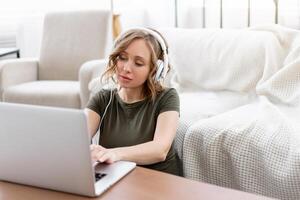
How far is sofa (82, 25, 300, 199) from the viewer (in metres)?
1.47

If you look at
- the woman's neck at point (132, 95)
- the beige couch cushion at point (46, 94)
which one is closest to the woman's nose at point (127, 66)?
the woman's neck at point (132, 95)

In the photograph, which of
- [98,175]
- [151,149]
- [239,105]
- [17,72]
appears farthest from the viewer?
[17,72]

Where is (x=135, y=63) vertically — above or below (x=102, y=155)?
above

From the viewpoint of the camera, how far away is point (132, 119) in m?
1.44

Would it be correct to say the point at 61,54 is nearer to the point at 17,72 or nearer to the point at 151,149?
the point at 17,72

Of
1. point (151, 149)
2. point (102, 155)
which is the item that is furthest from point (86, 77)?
point (102, 155)

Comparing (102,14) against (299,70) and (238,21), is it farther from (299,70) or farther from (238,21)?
(299,70)

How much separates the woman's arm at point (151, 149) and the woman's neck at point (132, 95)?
0.41ft

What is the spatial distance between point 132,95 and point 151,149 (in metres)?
0.26

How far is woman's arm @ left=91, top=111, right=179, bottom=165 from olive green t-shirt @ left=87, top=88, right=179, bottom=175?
0.17 feet

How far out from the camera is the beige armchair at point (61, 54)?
2.71 metres

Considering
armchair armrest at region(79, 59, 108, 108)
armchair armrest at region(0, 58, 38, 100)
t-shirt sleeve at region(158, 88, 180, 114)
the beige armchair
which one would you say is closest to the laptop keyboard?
t-shirt sleeve at region(158, 88, 180, 114)

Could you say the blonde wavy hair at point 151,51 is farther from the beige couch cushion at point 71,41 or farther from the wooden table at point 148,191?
the beige couch cushion at point 71,41

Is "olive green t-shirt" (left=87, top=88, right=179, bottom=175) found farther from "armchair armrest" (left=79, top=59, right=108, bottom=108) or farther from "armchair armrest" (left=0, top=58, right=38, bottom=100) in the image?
"armchair armrest" (left=0, top=58, right=38, bottom=100)
